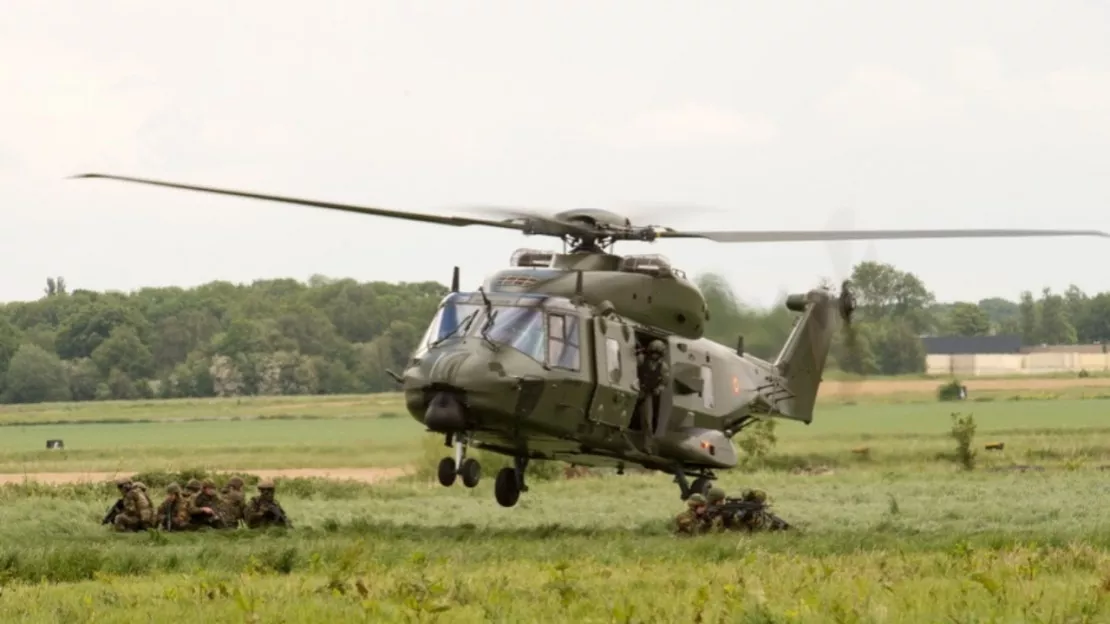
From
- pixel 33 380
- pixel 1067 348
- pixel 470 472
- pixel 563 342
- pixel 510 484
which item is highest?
pixel 563 342

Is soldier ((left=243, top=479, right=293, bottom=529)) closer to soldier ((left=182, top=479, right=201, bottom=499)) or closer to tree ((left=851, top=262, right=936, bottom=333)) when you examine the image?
soldier ((left=182, top=479, right=201, bottom=499))

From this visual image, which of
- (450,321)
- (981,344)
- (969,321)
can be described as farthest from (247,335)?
(450,321)

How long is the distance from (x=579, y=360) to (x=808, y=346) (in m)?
7.37

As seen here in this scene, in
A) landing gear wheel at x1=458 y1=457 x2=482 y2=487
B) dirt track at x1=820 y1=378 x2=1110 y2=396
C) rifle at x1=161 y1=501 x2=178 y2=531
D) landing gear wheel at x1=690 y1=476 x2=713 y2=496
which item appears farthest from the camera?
dirt track at x1=820 y1=378 x2=1110 y2=396

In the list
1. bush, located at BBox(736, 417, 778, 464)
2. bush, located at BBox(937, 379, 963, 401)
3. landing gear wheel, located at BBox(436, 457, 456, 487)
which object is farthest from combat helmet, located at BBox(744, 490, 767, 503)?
bush, located at BBox(937, 379, 963, 401)

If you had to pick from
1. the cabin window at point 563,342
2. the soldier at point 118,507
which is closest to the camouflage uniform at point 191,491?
the soldier at point 118,507

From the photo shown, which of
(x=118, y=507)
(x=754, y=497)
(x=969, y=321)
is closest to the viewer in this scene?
(x=754, y=497)

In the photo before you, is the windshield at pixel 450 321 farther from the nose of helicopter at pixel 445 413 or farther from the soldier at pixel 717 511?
the soldier at pixel 717 511

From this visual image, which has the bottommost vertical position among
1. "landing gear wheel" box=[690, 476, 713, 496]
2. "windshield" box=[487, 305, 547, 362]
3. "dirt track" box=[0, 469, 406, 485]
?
"dirt track" box=[0, 469, 406, 485]

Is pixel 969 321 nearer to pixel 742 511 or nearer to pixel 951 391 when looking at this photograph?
pixel 951 391

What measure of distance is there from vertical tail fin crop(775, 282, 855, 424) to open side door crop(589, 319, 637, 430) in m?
5.31

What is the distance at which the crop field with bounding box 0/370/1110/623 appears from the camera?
13.6 m

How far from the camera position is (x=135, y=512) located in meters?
24.0

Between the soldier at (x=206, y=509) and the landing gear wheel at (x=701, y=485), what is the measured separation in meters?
6.39
